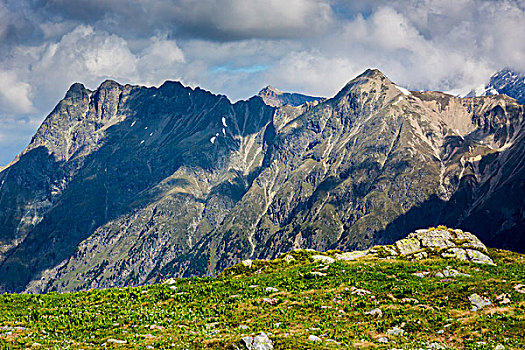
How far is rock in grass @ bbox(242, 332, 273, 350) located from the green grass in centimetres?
46

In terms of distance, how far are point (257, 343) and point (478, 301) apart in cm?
1901

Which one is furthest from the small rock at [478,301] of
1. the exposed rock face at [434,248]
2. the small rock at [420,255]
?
the small rock at [420,255]

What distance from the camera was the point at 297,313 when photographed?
3588cm

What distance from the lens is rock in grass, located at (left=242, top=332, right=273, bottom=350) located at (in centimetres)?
2677

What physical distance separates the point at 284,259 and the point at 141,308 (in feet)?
106

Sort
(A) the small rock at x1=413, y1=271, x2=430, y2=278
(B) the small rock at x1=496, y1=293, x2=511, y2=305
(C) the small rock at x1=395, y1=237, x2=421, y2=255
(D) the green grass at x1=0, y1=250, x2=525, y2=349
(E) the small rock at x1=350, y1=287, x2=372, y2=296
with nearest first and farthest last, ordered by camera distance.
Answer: (D) the green grass at x1=0, y1=250, x2=525, y2=349
(B) the small rock at x1=496, y1=293, x2=511, y2=305
(E) the small rock at x1=350, y1=287, x2=372, y2=296
(A) the small rock at x1=413, y1=271, x2=430, y2=278
(C) the small rock at x1=395, y1=237, x2=421, y2=255

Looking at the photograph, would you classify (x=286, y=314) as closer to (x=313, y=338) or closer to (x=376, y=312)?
(x=313, y=338)

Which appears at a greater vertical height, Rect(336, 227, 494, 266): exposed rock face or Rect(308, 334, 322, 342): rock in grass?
Rect(336, 227, 494, 266): exposed rock face

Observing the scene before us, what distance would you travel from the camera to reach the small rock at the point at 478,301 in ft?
113

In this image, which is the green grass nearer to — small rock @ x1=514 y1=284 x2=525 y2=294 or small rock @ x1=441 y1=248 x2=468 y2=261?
small rock @ x1=514 y1=284 x2=525 y2=294

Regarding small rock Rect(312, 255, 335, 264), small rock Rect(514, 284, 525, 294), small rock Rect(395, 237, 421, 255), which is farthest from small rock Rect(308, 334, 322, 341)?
small rock Rect(395, 237, 421, 255)

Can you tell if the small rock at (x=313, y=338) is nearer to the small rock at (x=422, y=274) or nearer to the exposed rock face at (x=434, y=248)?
the small rock at (x=422, y=274)

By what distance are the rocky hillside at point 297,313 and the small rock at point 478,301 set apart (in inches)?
2.8

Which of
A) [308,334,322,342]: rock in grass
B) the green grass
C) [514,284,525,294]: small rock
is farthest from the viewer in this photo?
[514,284,525,294]: small rock
